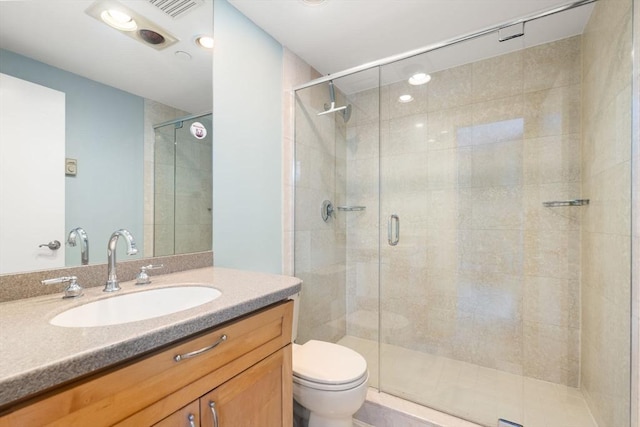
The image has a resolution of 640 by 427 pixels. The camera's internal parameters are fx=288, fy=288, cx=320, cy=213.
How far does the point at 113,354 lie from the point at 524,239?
7.42ft

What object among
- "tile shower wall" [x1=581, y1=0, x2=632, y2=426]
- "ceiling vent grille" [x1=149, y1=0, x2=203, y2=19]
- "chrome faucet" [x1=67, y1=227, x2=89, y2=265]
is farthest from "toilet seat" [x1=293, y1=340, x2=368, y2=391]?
"ceiling vent grille" [x1=149, y1=0, x2=203, y2=19]

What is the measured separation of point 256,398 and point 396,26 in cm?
202

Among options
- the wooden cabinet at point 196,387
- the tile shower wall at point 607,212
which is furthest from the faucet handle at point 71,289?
the tile shower wall at point 607,212

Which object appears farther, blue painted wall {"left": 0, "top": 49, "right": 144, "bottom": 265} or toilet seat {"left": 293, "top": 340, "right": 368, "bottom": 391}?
toilet seat {"left": 293, "top": 340, "right": 368, "bottom": 391}

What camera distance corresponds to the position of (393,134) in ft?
7.79

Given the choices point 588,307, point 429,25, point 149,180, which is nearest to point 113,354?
point 149,180

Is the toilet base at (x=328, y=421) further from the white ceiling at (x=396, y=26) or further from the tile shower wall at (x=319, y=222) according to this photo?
Result: the white ceiling at (x=396, y=26)

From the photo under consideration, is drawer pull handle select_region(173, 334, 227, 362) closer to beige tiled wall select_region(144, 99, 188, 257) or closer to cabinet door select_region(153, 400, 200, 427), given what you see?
cabinet door select_region(153, 400, 200, 427)

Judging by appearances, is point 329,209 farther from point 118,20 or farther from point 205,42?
point 118,20

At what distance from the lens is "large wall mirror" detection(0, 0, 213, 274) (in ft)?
3.04

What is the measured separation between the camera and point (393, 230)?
241 centimetres

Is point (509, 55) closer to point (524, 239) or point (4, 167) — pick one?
point (524, 239)

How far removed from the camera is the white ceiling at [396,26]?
5.11 feet

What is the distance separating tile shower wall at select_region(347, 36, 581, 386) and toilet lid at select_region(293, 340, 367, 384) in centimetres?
94
